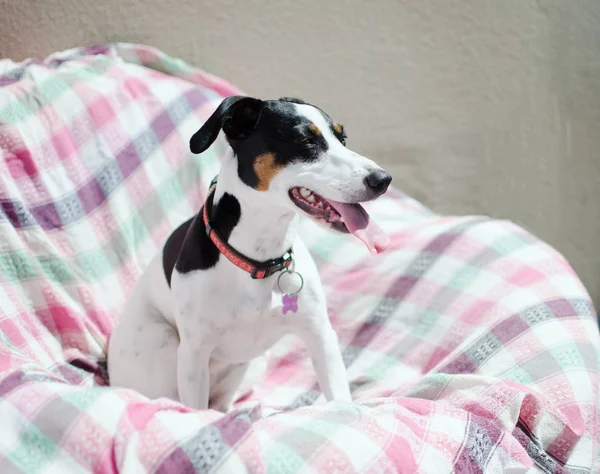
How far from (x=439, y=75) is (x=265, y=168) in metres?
1.46

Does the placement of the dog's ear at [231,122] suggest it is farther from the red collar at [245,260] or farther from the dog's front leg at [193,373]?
the dog's front leg at [193,373]

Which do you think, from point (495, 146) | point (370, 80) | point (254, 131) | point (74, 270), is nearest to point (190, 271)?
point (254, 131)

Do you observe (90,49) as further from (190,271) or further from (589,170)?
(589,170)

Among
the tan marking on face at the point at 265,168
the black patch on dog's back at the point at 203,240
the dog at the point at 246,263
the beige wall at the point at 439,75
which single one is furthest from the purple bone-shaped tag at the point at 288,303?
the beige wall at the point at 439,75

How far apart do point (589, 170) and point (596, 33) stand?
492 millimetres

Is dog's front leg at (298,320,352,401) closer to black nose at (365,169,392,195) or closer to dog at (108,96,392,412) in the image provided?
dog at (108,96,392,412)

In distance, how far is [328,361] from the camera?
63.1 inches

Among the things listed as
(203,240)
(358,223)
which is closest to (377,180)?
→ (358,223)

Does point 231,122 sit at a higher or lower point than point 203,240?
higher

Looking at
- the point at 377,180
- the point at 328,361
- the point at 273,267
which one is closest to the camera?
the point at 377,180

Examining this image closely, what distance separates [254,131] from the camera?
1.37 meters

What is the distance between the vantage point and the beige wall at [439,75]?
2.44m

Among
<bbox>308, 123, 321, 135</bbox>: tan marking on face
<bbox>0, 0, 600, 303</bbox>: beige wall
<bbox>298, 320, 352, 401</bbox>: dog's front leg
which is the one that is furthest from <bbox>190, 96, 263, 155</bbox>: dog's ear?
<bbox>0, 0, 600, 303</bbox>: beige wall

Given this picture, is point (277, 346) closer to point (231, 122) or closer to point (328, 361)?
point (328, 361)
